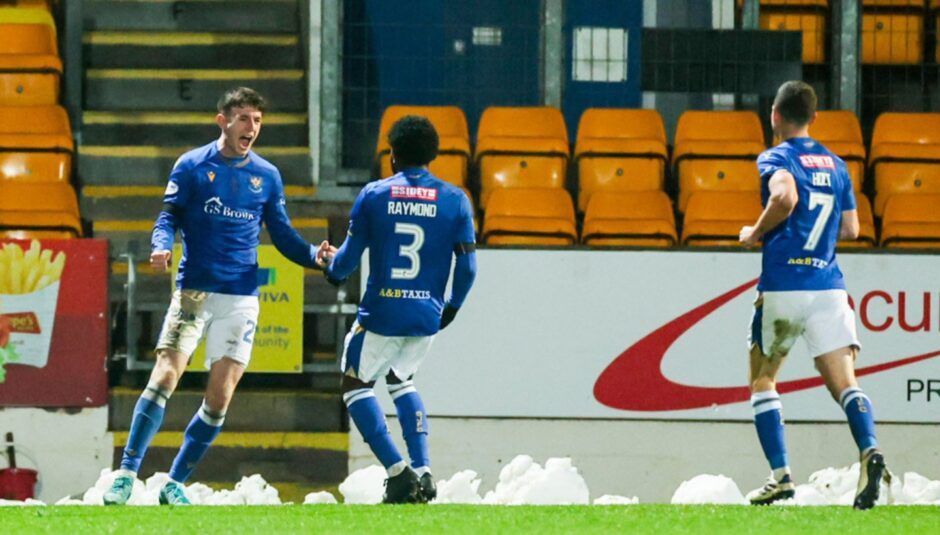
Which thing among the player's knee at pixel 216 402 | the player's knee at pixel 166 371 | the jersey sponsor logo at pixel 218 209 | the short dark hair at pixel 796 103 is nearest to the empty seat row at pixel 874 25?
the short dark hair at pixel 796 103

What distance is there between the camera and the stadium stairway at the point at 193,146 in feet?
33.0

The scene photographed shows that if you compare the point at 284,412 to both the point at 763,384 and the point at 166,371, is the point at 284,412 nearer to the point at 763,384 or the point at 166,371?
the point at 166,371

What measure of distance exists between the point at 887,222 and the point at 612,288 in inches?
78.7

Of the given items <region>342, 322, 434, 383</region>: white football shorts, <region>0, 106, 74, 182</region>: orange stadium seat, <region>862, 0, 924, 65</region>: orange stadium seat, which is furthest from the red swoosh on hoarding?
<region>0, 106, 74, 182</region>: orange stadium seat

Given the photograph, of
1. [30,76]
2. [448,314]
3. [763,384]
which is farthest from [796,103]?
[30,76]

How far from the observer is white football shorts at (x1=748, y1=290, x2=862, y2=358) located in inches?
271

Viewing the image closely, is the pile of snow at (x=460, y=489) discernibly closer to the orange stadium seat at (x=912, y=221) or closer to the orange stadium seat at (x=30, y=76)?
the orange stadium seat at (x=912, y=221)

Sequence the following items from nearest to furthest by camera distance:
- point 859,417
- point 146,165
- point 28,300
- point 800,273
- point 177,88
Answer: point 859,417 < point 800,273 < point 28,300 < point 146,165 < point 177,88

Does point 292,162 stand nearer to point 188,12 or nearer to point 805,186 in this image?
point 188,12

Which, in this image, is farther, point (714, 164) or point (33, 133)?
point (33, 133)

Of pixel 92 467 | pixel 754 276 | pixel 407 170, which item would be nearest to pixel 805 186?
pixel 407 170

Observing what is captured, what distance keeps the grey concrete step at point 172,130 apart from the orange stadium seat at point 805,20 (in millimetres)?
3625

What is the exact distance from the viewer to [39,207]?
10938 mm

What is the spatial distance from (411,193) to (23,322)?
12.7 ft
